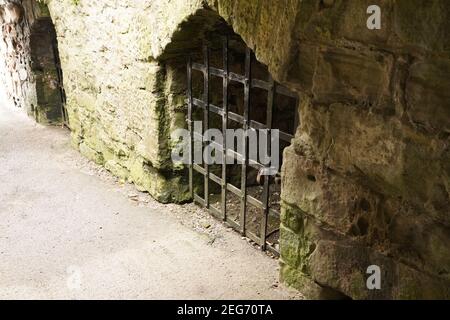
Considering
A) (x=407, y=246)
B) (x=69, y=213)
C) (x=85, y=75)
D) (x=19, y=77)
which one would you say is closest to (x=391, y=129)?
Result: (x=407, y=246)

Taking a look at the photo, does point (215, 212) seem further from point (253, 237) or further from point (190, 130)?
point (190, 130)

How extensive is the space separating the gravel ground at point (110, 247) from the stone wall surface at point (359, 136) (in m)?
0.44

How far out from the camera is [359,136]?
177cm

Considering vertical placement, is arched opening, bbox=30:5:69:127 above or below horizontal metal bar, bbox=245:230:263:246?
above

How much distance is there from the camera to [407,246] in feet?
5.69

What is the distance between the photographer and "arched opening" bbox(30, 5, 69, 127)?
16.5 feet

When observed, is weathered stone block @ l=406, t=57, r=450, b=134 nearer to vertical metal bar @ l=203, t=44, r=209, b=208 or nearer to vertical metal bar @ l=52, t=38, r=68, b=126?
vertical metal bar @ l=203, t=44, r=209, b=208

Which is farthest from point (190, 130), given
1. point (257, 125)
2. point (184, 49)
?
point (257, 125)

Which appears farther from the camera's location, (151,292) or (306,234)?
(151,292)

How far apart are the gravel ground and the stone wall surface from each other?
0.44m

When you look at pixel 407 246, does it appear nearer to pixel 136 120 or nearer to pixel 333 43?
pixel 333 43

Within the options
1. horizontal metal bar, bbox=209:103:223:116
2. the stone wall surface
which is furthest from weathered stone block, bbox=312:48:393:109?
horizontal metal bar, bbox=209:103:223:116
